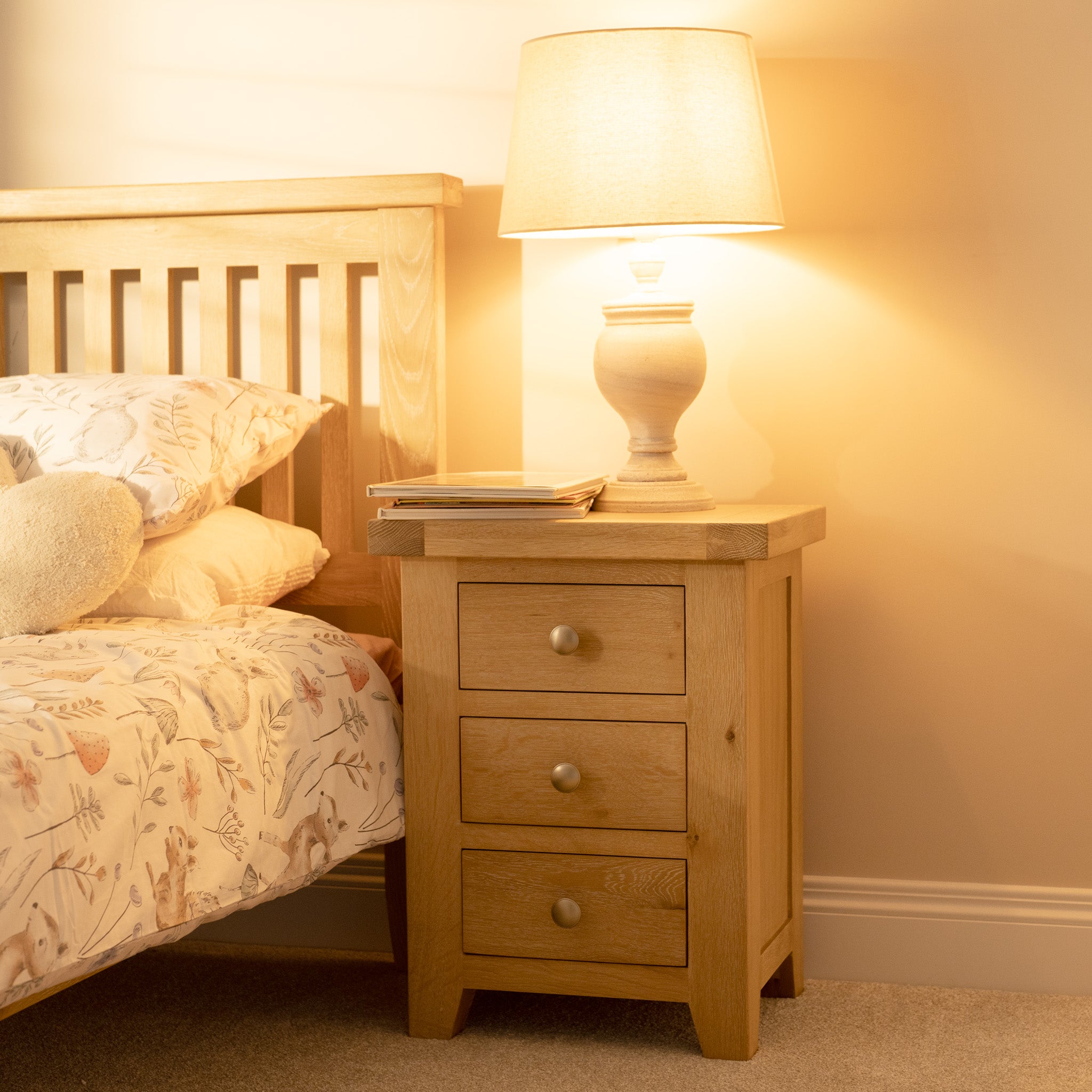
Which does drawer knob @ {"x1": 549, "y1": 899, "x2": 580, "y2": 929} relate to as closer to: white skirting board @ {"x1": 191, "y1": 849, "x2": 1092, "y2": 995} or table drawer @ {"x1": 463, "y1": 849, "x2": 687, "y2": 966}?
table drawer @ {"x1": 463, "y1": 849, "x2": 687, "y2": 966}

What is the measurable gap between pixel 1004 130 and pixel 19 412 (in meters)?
1.42

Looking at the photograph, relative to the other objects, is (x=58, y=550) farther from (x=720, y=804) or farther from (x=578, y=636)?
(x=720, y=804)

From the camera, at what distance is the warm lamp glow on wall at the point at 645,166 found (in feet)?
5.38

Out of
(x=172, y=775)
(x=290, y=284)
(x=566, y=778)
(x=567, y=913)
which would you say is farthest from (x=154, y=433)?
(x=567, y=913)

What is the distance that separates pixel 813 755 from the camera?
6.50ft

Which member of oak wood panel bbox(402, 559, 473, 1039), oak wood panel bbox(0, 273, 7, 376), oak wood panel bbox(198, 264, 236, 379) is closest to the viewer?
oak wood panel bbox(402, 559, 473, 1039)

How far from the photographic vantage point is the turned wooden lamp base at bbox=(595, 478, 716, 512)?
172 centimetres

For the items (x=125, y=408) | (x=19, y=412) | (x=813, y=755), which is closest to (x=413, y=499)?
(x=125, y=408)

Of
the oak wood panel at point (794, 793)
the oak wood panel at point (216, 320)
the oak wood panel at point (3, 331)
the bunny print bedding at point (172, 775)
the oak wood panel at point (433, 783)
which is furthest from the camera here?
the oak wood panel at point (3, 331)

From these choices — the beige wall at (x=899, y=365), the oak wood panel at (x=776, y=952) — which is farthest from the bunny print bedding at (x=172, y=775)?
the beige wall at (x=899, y=365)

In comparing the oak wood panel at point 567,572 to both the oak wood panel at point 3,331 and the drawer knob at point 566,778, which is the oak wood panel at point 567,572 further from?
the oak wood panel at point 3,331

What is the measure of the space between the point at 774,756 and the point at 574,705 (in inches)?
12.2

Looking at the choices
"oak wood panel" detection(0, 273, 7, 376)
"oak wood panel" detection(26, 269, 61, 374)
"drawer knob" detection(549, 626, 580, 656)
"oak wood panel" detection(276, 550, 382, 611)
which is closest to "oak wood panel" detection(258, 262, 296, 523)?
"oak wood panel" detection(276, 550, 382, 611)

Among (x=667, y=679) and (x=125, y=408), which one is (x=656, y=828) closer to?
(x=667, y=679)
